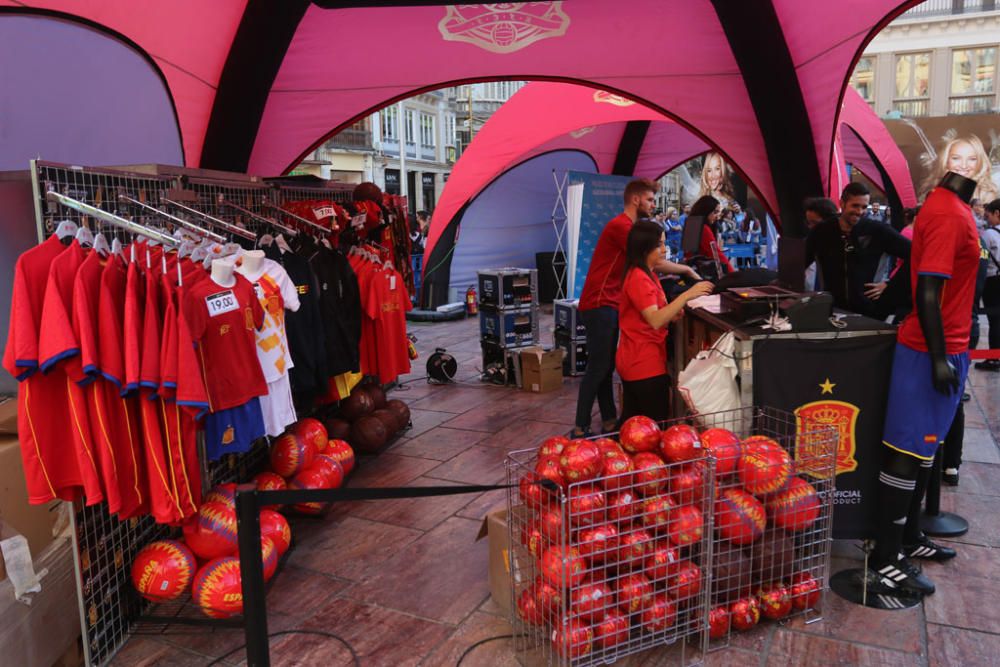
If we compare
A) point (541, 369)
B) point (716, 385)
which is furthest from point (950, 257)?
point (541, 369)

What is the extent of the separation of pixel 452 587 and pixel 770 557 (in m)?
1.43

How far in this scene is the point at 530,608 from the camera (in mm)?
2598

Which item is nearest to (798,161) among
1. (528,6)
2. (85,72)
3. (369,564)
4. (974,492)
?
(528,6)

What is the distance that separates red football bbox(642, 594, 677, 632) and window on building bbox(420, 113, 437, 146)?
43.9 metres

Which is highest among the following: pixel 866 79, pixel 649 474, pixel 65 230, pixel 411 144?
pixel 866 79

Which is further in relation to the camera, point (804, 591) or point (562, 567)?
point (804, 591)

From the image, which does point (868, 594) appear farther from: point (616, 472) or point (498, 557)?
point (498, 557)

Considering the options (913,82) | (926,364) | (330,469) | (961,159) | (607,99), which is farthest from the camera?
(913,82)

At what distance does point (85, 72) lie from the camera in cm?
529

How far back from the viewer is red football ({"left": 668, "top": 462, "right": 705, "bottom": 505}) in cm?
257

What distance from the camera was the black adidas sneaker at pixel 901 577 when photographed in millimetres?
3143

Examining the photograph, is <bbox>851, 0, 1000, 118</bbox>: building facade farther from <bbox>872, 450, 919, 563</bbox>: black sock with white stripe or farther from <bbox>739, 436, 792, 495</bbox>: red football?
<bbox>739, 436, 792, 495</bbox>: red football

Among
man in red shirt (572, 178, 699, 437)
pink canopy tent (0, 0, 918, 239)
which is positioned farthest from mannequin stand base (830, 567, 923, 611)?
pink canopy tent (0, 0, 918, 239)

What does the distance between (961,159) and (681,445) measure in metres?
26.5
